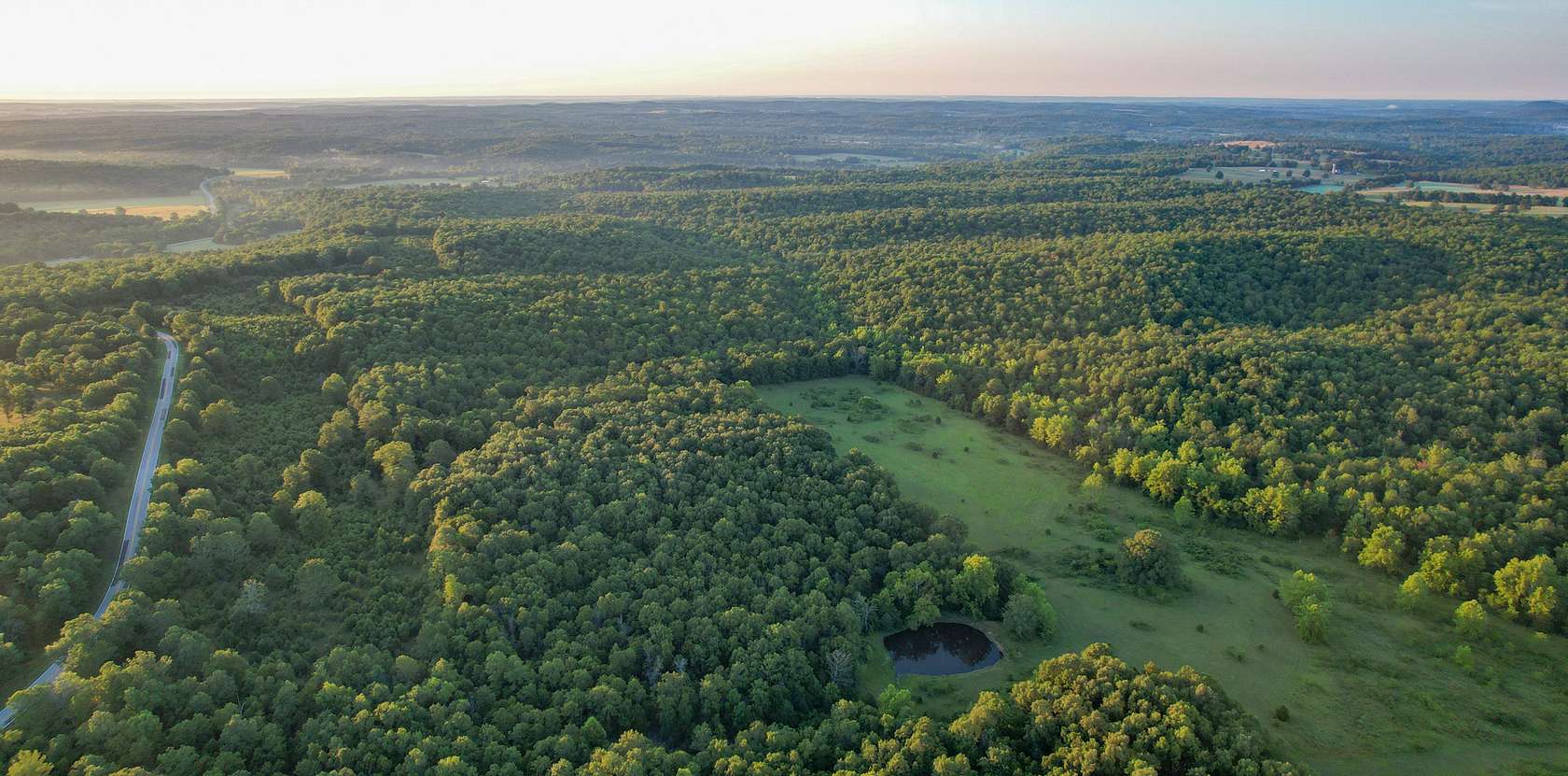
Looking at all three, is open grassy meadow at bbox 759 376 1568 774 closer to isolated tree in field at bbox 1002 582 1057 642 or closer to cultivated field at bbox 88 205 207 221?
isolated tree in field at bbox 1002 582 1057 642

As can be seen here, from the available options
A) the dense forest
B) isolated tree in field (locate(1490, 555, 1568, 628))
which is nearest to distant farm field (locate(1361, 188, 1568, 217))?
the dense forest

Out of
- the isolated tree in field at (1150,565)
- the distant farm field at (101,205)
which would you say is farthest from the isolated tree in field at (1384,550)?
the distant farm field at (101,205)

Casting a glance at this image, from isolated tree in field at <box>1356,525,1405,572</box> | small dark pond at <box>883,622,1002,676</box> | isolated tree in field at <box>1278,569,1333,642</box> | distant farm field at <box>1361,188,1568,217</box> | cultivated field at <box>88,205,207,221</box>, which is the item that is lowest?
small dark pond at <box>883,622,1002,676</box>

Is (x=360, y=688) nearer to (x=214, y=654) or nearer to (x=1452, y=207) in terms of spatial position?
(x=214, y=654)

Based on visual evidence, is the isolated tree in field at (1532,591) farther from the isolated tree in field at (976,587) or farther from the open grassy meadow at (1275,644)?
the isolated tree in field at (976,587)

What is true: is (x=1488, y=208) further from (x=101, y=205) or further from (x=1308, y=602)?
(x=101, y=205)

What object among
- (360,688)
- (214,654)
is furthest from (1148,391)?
(214,654)

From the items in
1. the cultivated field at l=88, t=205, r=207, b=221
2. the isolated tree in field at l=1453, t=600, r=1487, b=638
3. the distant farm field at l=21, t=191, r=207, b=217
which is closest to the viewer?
the isolated tree in field at l=1453, t=600, r=1487, b=638
